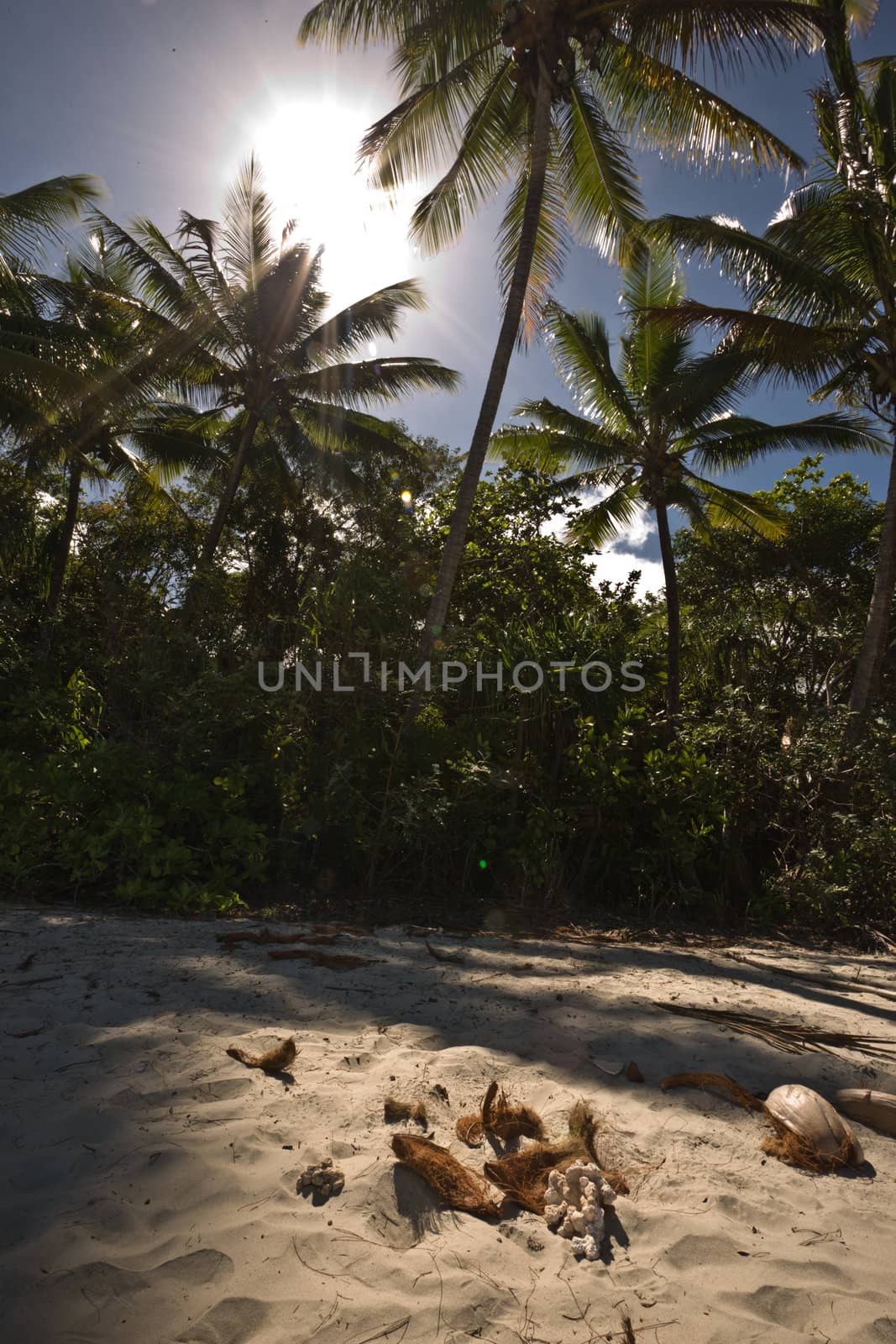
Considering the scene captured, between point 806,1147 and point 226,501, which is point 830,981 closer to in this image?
point 806,1147

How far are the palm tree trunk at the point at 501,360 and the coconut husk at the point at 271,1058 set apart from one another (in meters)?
4.56

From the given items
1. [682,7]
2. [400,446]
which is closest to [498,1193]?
[682,7]

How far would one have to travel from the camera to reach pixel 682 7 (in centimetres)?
713

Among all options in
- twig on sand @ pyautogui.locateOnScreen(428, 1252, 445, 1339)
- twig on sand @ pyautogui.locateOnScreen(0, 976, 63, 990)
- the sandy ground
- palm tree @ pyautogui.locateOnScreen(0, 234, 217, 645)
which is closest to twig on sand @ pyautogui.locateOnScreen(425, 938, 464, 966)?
the sandy ground

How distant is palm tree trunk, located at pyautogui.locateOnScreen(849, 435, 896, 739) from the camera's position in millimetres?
7730

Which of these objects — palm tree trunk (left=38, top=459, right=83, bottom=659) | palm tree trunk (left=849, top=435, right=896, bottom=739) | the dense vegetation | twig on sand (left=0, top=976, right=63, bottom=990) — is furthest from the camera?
palm tree trunk (left=38, top=459, right=83, bottom=659)

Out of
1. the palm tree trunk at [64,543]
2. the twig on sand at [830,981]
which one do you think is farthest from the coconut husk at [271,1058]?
the palm tree trunk at [64,543]

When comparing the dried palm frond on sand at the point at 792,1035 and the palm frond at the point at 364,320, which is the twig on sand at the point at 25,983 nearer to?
the dried palm frond on sand at the point at 792,1035

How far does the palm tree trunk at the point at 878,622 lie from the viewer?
773 cm

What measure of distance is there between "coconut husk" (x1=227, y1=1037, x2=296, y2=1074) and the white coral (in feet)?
3.18

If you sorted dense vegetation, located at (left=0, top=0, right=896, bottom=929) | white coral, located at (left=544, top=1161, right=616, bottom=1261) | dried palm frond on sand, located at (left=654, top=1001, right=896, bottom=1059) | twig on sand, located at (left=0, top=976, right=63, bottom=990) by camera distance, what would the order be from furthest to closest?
1. dense vegetation, located at (left=0, top=0, right=896, bottom=929)
2. twig on sand, located at (left=0, top=976, right=63, bottom=990)
3. dried palm frond on sand, located at (left=654, top=1001, right=896, bottom=1059)
4. white coral, located at (left=544, top=1161, right=616, bottom=1261)

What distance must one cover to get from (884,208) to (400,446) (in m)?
8.08

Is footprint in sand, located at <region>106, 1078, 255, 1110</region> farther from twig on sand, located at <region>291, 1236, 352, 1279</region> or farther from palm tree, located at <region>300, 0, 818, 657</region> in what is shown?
palm tree, located at <region>300, 0, 818, 657</region>

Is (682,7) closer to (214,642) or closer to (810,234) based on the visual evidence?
(810,234)
